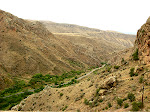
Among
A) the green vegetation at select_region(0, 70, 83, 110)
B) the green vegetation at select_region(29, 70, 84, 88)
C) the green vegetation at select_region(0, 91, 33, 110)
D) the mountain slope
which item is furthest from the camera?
the mountain slope

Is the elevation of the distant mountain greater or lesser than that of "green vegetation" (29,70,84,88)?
greater

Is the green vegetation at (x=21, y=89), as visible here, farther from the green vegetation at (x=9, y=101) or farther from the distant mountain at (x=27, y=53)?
the distant mountain at (x=27, y=53)

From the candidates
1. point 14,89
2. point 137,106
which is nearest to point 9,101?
point 14,89

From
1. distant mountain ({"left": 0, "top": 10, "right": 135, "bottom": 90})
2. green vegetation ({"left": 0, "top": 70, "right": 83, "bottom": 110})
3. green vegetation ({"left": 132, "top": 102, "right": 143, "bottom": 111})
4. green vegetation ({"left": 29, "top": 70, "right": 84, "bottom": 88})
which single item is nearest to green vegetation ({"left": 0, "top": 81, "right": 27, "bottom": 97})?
green vegetation ({"left": 0, "top": 70, "right": 83, "bottom": 110})

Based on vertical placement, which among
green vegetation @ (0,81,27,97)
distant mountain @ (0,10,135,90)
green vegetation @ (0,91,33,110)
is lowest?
green vegetation @ (0,91,33,110)

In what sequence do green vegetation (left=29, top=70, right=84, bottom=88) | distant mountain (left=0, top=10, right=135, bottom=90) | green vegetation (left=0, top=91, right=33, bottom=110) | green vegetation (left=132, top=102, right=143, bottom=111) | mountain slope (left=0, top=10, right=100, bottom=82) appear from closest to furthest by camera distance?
1. green vegetation (left=132, top=102, right=143, bottom=111)
2. green vegetation (left=0, top=91, right=33, bottom=110)
3. green vegetation (left=29, top=70, right=84, bottom=88)
4. distant mountain (left=0, top=10, right=135, bottom=90)
5. mountain slope (left=0, top=10, right=100, bottom=82)

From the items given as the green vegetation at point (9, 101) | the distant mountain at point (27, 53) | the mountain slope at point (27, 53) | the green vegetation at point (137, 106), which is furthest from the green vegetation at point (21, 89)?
the green vegetation at point (137, 106)

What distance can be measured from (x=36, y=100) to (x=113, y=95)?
38.0ft

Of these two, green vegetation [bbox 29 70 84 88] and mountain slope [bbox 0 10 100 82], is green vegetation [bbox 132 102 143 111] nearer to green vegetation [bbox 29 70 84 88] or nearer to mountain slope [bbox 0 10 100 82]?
green vegetation [bbox 29 70 84 88]

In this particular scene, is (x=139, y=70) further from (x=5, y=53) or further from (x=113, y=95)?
(x=5, y=53)

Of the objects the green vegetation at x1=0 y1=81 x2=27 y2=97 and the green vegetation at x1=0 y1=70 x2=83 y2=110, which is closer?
the green vegetation at x1=0 y1=70 x2=83 y2=110

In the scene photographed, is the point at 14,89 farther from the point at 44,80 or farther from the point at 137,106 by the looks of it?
the point at 137,106

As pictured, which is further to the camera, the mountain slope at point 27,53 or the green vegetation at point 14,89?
the mountain slope at point 27,53

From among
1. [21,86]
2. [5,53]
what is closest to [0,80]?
[21,86]
